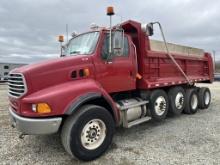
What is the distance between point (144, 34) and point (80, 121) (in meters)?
3.13

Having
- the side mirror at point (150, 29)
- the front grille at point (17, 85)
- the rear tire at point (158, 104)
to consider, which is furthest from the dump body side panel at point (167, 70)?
the front grille at point (17, 85)

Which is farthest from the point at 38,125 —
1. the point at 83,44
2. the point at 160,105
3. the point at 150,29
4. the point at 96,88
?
the point at 160,105

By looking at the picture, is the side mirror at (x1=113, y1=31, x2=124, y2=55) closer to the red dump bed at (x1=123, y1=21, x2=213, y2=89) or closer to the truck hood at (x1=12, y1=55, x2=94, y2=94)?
the truck hood at (x1=12, y1=55, x2=94, y2=94)

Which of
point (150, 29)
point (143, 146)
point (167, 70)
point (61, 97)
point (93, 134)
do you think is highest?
point (150, 29)

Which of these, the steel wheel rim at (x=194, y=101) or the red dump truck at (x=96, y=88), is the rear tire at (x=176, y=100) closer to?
the red dump truck at (x=96, y=88)

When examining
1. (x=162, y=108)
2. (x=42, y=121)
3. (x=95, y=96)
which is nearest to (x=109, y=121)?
(x=95, y=96)

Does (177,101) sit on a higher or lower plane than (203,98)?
higher

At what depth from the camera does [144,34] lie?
20.2ft

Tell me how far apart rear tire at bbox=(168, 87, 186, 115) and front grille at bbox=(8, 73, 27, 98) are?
15.2ft

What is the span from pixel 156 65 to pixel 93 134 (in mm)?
3193

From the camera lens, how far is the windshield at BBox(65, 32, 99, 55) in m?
4.99

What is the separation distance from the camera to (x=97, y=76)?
4.85 m

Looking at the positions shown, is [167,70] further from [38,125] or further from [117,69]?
[38,125]

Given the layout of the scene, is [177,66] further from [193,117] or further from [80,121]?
[80,121]
